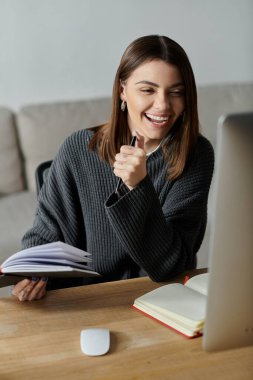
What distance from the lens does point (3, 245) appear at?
2.71 meters

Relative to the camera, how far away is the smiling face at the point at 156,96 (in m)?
1.59

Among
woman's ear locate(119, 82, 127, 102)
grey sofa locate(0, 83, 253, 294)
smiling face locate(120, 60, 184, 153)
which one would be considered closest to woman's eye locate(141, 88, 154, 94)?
smiling face locate(120, 60, 184, 153)

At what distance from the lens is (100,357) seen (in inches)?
45.1

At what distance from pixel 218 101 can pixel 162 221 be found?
206cm

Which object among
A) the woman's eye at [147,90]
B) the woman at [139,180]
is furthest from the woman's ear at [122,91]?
the woman's eye at [147,90]

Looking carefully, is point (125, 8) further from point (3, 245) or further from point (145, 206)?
point (145, 206)

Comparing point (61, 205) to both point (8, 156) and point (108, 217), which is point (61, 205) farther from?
point (8, 156)

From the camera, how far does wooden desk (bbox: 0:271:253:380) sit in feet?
3.60

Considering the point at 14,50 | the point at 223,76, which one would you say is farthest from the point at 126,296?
the point at 223,76

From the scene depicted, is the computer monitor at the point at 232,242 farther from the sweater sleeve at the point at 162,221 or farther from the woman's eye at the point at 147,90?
the woman's eye at the point at 147,90

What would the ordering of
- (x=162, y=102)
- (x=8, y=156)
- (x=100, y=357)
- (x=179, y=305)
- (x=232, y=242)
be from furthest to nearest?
1. (x=8, y=156)
2. (x=162, y=102)
3. (x=179, y=305)
4. (x=100, y=357)
5. (x=232, y=242)

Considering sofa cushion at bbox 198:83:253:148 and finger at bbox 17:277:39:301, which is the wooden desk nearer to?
finger at bbox 17:277:39:301

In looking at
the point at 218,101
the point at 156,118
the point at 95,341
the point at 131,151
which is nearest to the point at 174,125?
the point at 156,118

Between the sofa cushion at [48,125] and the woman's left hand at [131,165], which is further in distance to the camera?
the sofa cushion at [48,125]
